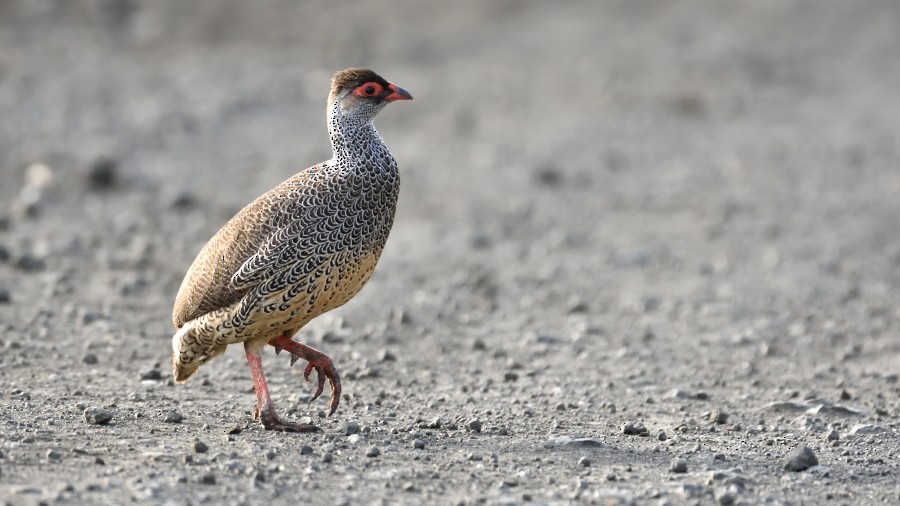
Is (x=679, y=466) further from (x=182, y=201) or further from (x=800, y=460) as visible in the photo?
(x=182, y=201)

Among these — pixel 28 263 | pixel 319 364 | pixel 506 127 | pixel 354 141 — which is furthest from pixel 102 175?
pixel 319 364

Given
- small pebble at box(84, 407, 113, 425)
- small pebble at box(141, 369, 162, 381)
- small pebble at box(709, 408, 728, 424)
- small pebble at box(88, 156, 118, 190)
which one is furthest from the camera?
small pebble at box(88, 156, 118, 190)

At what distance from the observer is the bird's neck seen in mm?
7215

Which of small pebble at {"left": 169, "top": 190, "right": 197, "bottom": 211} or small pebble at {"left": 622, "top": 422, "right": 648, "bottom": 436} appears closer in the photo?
small pebble at {"left": 622, "top": 422, "right": 648, "bottom": 436}

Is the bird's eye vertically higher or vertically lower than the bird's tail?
higher

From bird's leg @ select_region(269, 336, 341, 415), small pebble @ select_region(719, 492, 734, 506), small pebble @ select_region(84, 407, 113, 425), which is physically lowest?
small pebble @ select_region(719, 492, 734, 506)

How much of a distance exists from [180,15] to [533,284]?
1254 centimetres

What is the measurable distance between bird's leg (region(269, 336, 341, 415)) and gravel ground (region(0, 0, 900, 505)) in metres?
0.25

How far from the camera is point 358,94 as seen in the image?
7.36 m

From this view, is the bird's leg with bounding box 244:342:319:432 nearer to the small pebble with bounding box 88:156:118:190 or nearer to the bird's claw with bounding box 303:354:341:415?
the bird's claw with bounding box 303:354:341:415

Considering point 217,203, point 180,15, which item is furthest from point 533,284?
point 180,15

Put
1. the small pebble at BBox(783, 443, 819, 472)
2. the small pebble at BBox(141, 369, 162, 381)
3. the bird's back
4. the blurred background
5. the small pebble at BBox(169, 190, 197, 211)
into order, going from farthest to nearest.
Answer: the small pebble at BBox(169, 190, 197, 211) → the blurred background → the small pebble at BBox(141, 369, 162, 381) → the bird's back → the small pebble at BBox(783, 443, 819, 472)

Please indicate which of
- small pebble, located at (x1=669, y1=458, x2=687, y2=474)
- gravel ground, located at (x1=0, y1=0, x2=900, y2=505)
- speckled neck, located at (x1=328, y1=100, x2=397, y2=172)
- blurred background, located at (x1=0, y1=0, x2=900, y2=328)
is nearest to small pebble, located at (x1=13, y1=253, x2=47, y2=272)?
gravel ground, located at (x1=0, y1=0, x2=900, y2=505)

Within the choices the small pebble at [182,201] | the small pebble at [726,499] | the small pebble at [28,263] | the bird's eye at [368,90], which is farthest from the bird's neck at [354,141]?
the small pebble at [182,201]
